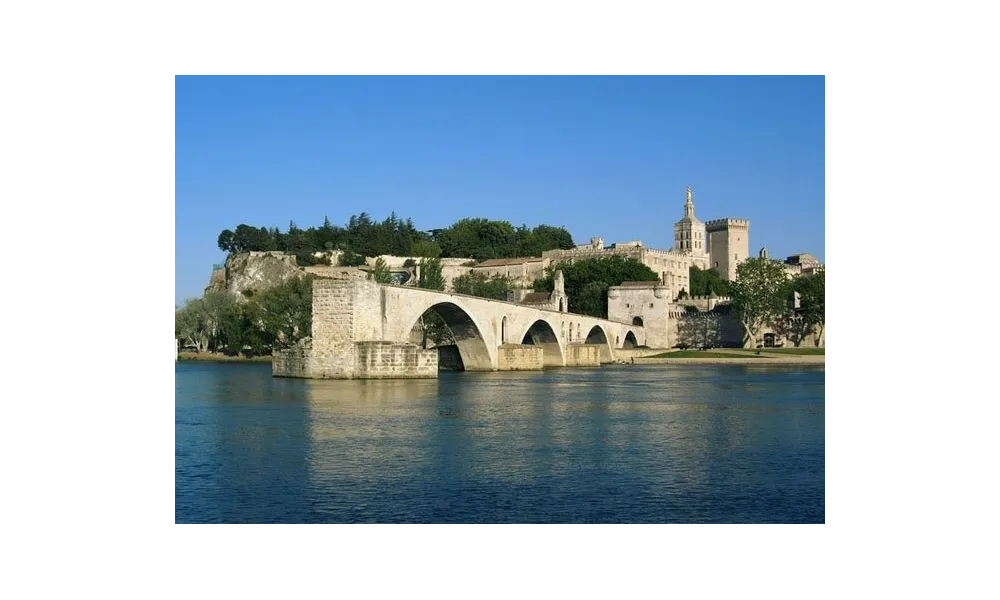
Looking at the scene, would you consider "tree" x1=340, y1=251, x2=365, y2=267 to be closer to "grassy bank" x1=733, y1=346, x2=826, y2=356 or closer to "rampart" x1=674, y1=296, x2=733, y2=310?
"rampart" x1=674, y1=296, x2=733, y2=310

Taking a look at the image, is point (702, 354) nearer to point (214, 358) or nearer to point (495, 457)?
point (214, 358)

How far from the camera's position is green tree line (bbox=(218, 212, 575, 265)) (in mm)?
65500

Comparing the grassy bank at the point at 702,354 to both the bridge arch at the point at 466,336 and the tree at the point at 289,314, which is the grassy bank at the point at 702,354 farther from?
the tree at the point at 289,314

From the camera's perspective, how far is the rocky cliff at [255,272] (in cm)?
5734

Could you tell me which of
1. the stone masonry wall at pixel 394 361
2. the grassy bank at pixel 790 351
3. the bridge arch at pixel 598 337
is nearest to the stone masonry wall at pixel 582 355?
the bridge arch at pixel 598 337

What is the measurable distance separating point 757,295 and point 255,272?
96.4 ft

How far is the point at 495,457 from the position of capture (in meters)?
11.4

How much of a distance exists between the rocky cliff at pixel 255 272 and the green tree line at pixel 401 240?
12.9 feet
